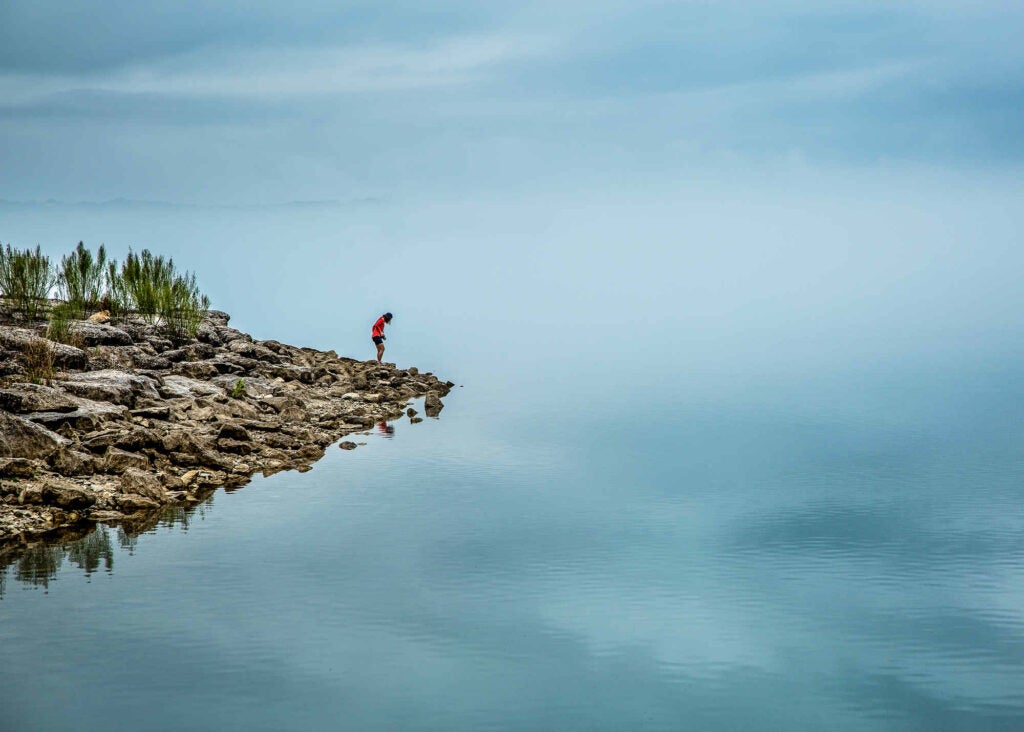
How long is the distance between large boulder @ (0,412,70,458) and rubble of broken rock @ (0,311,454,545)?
0.02 meters

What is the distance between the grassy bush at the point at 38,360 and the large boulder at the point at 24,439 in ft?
12.1

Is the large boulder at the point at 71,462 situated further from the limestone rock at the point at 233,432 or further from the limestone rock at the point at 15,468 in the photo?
the limestone rock at the point at 233,432

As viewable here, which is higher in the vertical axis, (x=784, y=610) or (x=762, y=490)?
(x=762, y=490)

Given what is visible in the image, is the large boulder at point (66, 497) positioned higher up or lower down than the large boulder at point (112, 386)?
lower down

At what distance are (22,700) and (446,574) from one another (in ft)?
19.2

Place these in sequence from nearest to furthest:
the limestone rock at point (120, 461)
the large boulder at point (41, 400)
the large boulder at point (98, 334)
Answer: the limestone rock at point (120, 461), the large boulder at point (41, 400), the large boulder at point (98, 334)

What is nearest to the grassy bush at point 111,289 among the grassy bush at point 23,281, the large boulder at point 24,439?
the grassy bush at point 23,281

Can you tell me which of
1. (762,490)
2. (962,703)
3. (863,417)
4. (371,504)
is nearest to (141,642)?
(371,504)

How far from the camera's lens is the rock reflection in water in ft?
46.9

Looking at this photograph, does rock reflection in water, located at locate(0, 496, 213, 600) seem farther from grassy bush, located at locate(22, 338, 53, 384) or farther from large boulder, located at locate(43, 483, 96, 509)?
grassy bush, located at locate(22, 338, 53, 384)

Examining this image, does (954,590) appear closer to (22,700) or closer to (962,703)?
(962,703)

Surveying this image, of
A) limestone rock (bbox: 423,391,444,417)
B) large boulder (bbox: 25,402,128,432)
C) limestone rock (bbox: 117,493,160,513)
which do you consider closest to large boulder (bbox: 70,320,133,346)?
large boulder (bbox: 25,402,128,432)

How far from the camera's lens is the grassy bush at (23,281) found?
28.8 metres

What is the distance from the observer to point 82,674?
11195 millimetres
